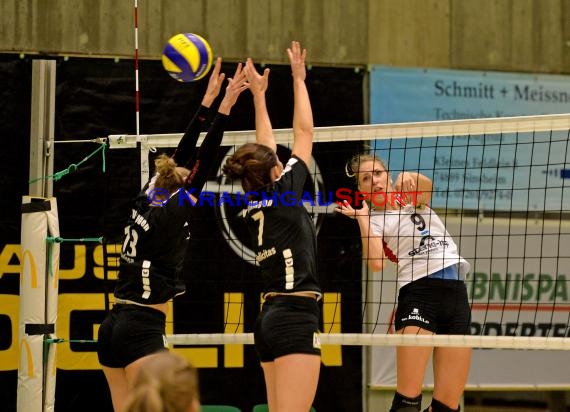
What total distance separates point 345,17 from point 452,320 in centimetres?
363

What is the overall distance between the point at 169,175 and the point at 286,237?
2.69ft

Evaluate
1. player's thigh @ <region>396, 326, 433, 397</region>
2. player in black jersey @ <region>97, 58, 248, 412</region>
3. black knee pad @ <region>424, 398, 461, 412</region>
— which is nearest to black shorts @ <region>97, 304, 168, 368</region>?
player in black jersey @ <region>97, 58, 248, 412</region>

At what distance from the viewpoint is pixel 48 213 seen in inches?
253

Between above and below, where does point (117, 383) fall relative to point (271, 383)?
below

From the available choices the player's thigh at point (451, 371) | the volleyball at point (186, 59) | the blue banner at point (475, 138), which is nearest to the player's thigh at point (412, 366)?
the player's thigh at point (451, 371)

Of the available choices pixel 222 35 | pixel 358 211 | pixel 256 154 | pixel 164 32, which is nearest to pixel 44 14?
pixel 164 32

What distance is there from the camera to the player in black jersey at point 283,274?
4.42m

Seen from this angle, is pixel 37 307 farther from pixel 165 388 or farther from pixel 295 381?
pixel 165 388

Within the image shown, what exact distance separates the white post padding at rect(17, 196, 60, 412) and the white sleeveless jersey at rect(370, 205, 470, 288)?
2205mm

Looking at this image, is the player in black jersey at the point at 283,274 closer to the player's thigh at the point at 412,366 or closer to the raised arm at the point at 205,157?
the raised arm at the point at 205,157

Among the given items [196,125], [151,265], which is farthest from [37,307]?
[196,125]

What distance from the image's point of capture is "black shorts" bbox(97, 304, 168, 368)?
4934 mm

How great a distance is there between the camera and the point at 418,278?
5.97 m

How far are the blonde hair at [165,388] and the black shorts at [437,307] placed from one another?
11.3 ft
